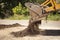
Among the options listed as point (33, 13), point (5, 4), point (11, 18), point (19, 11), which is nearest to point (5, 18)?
point (11, 18)

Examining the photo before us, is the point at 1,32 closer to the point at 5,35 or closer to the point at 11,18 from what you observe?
the point at 5,35

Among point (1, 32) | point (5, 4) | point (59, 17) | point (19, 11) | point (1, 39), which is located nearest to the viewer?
point (1, 39)

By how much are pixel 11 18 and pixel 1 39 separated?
19.2 ft

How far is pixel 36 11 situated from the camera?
356 inches

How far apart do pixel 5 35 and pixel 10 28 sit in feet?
5.14

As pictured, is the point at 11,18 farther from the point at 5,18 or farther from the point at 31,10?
the point at 31,10

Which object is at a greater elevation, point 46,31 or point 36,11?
point 36,11

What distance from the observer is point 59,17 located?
14164 millimetres

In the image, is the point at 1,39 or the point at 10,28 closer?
the point at 1,39

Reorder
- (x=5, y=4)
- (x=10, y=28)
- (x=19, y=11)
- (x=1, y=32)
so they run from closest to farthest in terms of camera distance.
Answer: (x=1, y=32), (x=10, y=28), (x=5, y=4), (x=19, y=11)

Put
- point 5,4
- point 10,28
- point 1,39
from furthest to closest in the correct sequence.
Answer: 1. point 5,4
2. point 10,28
3. point 1,39

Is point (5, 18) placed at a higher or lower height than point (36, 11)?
lower

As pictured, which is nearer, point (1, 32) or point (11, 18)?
point (1, 32)

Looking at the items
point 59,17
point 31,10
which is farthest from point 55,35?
point 59,17
